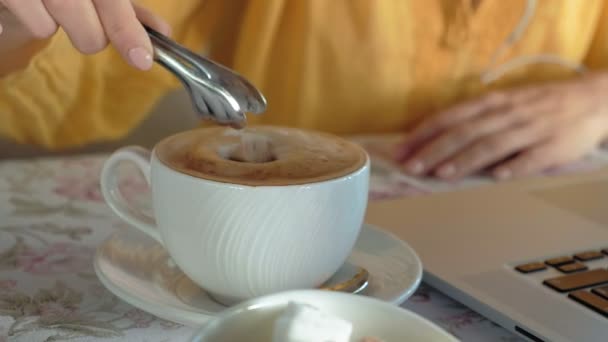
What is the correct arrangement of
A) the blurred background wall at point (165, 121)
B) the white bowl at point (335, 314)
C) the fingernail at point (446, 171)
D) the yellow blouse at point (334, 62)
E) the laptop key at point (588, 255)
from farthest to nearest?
the blurred background wall at point (165, 121), the yellow blouse at point (334, 62), the fingernail at point (446, 171), the laptop key at point (588, 255), the white bowl at point (335, 314)

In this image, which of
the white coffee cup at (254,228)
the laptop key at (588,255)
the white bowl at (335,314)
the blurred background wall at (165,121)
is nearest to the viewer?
the white bowl at (335,314)

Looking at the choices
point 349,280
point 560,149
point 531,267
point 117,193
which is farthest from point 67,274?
point 560,149

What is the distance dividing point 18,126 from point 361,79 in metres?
0.41

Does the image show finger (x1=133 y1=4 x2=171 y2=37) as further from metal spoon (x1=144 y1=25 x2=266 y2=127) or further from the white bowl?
the white bowl

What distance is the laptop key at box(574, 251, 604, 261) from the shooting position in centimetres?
46

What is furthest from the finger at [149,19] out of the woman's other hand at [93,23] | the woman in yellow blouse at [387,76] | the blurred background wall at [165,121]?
the blurred background wall at [165,121]

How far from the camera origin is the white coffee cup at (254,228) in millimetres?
356

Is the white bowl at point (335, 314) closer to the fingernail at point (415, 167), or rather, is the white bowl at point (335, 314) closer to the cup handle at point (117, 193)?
the cup handle at point (117, 193)

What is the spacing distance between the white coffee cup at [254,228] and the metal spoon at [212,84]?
49 mm

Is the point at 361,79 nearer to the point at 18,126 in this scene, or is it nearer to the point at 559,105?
the point at 559,105

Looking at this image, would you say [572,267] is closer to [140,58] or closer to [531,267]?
[531,267]

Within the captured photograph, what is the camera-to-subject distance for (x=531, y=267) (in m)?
0.44

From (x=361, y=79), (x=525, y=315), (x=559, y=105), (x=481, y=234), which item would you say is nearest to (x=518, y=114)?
(x=559, y=105)

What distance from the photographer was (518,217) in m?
0.55
